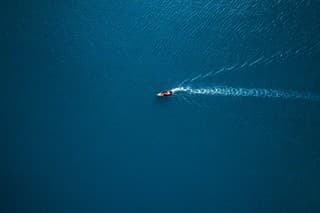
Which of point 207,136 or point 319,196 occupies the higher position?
point 207,136

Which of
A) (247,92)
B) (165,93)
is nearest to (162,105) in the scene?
(165,93)

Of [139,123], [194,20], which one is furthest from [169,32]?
[139,123]

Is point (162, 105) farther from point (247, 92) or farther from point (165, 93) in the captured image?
point (247, 92)

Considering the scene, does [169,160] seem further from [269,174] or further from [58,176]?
[58,176]
